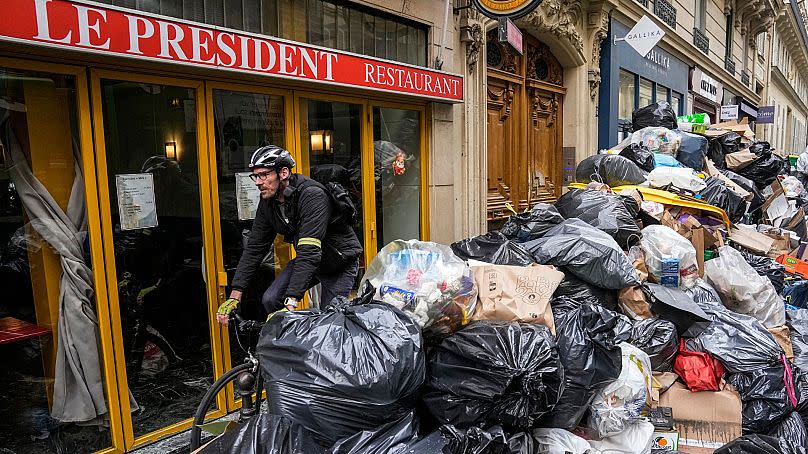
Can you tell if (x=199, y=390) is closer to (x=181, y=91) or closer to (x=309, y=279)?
(x=309, y=279)

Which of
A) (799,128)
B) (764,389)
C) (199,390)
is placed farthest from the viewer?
(799,128)

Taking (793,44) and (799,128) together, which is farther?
(799,128)

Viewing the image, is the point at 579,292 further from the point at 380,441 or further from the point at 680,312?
the point at 380,441

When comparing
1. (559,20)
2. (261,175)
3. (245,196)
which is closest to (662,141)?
(559,20)

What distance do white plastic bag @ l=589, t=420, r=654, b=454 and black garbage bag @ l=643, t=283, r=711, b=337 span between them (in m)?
0.95

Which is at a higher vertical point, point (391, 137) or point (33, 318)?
point (391, 137)

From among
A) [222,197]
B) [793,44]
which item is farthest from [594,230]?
[793,44]

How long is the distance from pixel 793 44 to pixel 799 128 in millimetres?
11619

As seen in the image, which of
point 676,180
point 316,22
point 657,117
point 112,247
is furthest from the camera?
point 657,117

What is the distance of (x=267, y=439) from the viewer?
6.81 ft

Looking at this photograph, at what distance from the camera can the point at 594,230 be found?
403 centimetres

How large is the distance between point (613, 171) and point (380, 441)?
5.36 m

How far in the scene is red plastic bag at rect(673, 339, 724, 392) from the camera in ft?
11.2

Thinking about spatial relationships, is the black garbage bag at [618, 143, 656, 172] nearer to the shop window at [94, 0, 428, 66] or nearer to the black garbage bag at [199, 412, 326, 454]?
the shop window at [94, 0, 428, 66]
